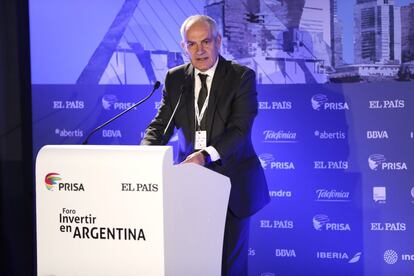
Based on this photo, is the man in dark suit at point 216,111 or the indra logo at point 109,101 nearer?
the man in dark suit at point 216,111

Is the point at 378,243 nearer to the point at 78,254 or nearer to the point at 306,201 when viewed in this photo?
the point at 306,201

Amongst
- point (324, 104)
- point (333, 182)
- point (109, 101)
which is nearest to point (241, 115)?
point (324, 104)

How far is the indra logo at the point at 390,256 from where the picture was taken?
458 cm

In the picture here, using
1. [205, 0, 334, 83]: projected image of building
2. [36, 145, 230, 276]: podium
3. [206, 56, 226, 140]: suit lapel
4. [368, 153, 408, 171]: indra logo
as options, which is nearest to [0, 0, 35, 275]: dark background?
[205, 0, 334, 83]: projected image of building

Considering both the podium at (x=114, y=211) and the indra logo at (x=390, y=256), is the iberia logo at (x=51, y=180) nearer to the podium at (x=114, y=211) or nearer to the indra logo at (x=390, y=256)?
the podium at (x=114, y=211)

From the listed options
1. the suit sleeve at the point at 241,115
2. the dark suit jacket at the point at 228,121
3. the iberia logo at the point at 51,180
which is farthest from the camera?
the dark suit jacket at the point at 228,121

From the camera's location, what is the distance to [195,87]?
3.81m

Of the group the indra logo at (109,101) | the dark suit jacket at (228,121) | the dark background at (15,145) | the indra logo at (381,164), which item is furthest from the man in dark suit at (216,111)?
the dark background at (15,145)

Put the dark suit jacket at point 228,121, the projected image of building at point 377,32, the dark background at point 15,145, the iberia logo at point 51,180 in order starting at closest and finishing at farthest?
the iberia logo at point 51,180, the dark suit jacket at point 228,121, the projected image of building at point 377,32, the dark background at point 15,145

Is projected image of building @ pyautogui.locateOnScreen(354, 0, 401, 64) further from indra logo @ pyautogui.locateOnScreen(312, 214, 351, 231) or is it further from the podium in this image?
the podium

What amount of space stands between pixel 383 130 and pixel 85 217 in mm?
2720

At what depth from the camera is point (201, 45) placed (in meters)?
3.72

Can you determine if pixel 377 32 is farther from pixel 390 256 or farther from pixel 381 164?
pixel 390 256

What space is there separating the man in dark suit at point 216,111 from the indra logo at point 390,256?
126cm
